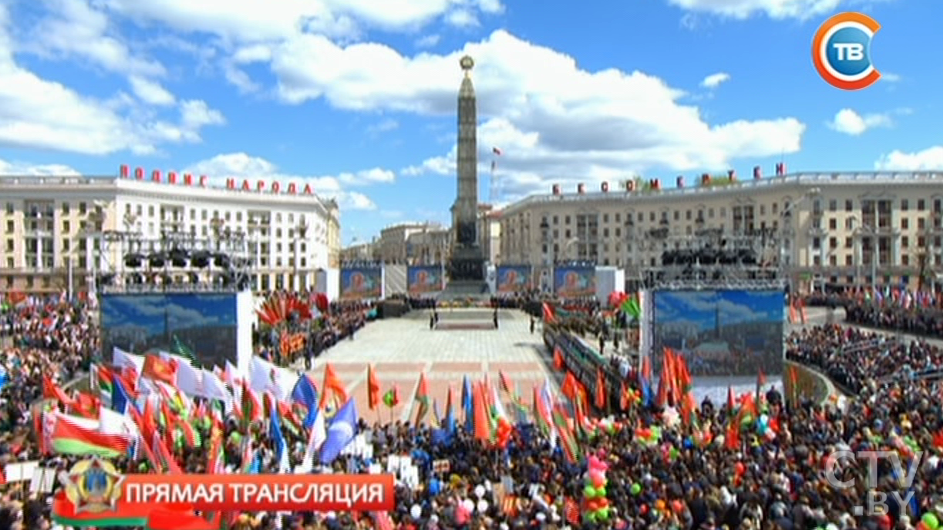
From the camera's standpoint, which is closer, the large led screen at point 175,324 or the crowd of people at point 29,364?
the crowd of people at point 29,364

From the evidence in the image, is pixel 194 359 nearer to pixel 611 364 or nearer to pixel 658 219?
pixel 611 364

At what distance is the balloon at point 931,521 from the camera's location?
966 cm

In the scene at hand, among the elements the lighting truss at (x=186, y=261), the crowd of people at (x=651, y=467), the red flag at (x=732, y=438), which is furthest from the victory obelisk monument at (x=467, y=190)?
the red flag at (x=732, y=438)

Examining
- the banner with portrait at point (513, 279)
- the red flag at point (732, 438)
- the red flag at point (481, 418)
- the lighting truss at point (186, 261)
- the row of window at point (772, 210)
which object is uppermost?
the row of window at point (772, 210)

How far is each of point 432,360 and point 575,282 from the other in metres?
31.1

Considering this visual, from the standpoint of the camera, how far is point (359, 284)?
6219cm

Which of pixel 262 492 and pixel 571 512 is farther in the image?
pixel 571 512

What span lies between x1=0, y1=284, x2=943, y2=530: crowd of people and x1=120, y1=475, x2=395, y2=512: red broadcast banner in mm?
2349

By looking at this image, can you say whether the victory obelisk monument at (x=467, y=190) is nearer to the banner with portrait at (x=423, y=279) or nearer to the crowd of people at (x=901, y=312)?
the banner with portrait at (x=423, y=279)

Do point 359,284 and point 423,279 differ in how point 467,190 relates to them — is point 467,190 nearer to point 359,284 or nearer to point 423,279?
point 423,279

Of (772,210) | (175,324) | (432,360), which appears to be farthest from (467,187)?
(175,324)

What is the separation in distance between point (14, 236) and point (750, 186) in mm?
75603

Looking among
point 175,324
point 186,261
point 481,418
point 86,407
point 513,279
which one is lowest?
point 481,418

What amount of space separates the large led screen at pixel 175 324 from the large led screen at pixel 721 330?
13645mm
